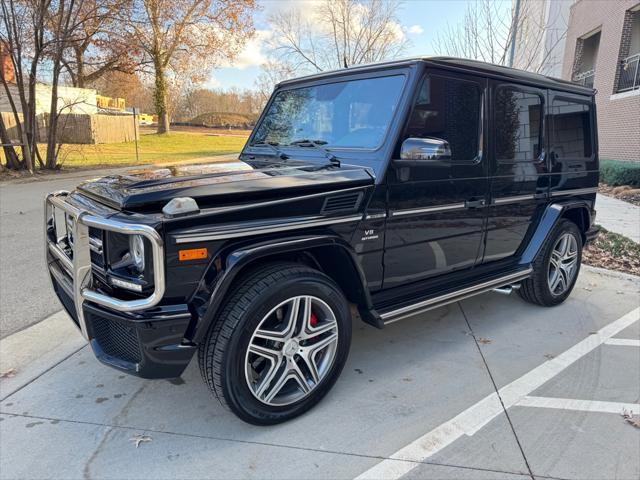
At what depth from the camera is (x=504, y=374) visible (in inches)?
130

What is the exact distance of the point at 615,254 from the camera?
6262 millimetres

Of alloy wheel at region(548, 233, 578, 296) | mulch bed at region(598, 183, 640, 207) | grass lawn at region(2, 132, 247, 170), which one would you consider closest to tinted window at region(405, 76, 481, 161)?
alloy wheel at region(548, 233, 578, 296)

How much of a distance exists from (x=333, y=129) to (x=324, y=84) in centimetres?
46

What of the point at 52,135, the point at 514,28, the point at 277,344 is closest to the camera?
the point at 277,344

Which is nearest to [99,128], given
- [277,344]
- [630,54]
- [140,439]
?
[630,54]

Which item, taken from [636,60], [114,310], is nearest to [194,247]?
[114,310]

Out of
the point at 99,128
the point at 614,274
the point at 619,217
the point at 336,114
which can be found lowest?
the point at 614,274

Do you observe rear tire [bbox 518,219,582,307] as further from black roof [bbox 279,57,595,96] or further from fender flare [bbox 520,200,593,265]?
black roof [bbox 279,57,595,96]

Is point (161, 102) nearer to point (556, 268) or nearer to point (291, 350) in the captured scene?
point (556, 268)

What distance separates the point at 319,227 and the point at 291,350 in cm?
72

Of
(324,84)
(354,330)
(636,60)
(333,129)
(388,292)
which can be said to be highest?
(636,60)

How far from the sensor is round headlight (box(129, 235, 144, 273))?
7.38 feet

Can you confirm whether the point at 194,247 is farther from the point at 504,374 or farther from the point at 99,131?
the point at 99,131

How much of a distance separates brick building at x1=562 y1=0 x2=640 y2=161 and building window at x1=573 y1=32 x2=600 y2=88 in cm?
116
